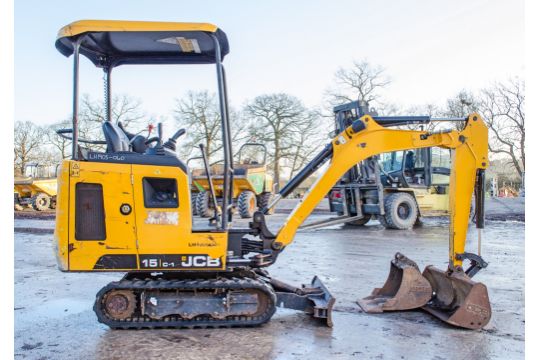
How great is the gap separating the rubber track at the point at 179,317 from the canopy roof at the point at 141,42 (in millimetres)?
2320

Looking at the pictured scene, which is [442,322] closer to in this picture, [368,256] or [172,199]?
[172,199]

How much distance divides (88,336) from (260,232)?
189 centimetres

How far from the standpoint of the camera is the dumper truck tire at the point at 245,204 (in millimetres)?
17125

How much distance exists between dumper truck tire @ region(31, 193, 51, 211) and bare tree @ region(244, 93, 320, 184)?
14748mm

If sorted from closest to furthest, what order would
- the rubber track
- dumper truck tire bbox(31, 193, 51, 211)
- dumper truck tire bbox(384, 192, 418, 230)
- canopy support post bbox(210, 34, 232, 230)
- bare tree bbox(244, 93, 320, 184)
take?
1. the rubber track
2. canopy support post bbox(210, 34, 232, 230)
3. dumper truck tire bbox(384, 192, 418, 230)
4. dumper truck tire bbox(31, 193, 51, 211)
5. bare tree bbox(244, 93, 320, 184)

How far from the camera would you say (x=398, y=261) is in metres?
5.43

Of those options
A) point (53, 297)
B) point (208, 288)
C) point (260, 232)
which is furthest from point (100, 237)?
point (53, 297)

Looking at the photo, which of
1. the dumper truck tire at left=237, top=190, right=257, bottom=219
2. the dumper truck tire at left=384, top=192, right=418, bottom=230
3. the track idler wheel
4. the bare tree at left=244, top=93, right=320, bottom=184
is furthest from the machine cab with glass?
the bare tree at left=244, top=93, right=320, bottom=184

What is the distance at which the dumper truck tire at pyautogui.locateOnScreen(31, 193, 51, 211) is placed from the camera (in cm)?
2512

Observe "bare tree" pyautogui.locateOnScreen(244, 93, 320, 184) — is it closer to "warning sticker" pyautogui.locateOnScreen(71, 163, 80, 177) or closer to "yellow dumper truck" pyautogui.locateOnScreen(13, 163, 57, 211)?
"yellow dumper truck" pyautogui.locateOnScreen(13, 163, 57, 211)

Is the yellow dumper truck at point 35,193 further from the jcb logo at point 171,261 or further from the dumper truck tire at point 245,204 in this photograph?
the jcb logo at point 171,261

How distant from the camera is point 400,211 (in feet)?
46.2

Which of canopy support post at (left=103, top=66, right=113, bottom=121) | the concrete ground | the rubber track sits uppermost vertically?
canopy support post at (left=103, top=66, right=113, bottom=121)

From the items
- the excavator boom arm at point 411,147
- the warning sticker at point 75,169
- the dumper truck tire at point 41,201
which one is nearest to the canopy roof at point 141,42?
the warning sticker at point 75,169
